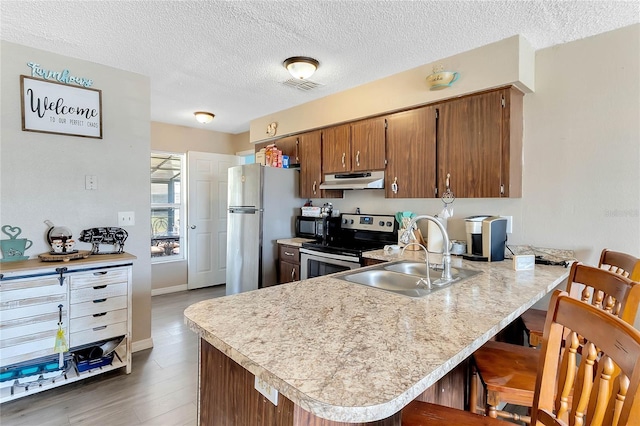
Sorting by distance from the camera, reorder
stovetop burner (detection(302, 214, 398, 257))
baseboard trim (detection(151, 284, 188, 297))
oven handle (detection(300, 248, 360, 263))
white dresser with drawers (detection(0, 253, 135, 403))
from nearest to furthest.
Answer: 1. white dresser with drawers (detection(0, 253, 135, 403))
2. oven handle (detection(300, 248, 360, 263))
3. stovetop burner (detection(302, 214, 398, 257))
4. baseboard trim (detection(151, 284, 188, 297))

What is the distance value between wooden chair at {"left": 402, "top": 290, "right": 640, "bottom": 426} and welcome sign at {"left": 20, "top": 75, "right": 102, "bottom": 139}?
297 cm

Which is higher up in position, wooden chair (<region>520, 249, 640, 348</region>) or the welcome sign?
the welcome sign

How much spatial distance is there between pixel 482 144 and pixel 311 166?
1851mm

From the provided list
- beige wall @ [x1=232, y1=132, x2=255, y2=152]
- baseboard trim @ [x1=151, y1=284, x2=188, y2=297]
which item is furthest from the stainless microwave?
baseboard trim @ [x1=151, y1=284, x2=188, y2=297]

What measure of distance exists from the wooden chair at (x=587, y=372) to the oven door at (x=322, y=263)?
1.80m

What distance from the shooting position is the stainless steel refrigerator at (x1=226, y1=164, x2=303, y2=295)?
11.7 ft

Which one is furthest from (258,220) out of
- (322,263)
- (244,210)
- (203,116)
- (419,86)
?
(419,86)

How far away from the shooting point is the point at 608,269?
1.78m

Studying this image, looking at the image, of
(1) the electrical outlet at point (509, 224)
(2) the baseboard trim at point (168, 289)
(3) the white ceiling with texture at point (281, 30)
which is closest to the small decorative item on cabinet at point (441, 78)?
(3) the white ceiling with texture at point (281, 30)

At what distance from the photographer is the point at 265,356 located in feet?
2.73

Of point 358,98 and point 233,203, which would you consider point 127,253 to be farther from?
point 358,98

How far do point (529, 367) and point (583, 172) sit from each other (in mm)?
1562

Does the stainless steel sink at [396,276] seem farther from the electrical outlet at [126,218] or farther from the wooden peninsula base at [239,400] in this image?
the electrical outlet at [126,218]

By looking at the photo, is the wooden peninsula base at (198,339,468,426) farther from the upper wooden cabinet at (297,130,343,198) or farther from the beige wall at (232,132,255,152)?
the beige wall at (232,132,255,152)
